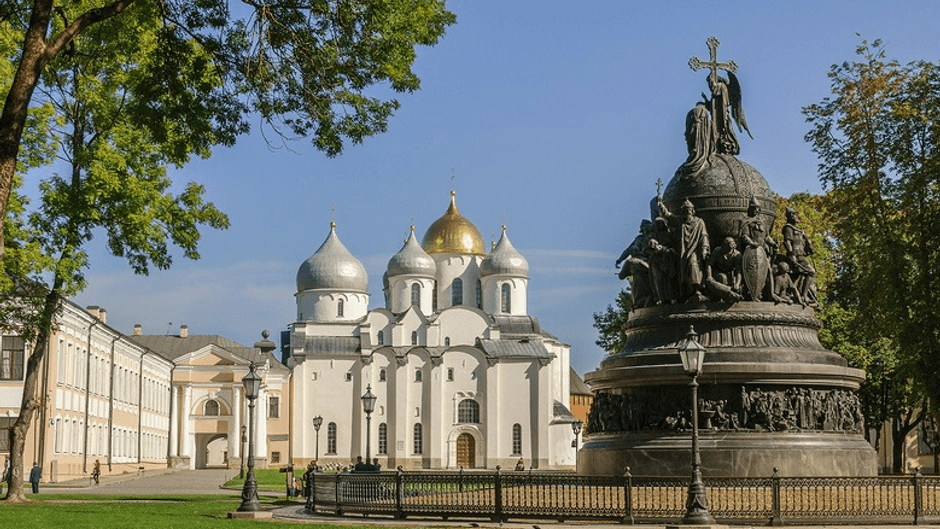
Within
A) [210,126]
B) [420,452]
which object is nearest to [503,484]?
[210,126]

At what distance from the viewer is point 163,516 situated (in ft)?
81.9

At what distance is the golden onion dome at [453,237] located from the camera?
10388 cm

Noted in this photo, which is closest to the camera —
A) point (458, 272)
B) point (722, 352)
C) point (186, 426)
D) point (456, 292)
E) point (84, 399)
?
point (722, 352)

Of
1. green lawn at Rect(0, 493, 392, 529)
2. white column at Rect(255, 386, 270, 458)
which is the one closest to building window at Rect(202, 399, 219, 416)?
white column at Rect(255, 386, 270, 458)

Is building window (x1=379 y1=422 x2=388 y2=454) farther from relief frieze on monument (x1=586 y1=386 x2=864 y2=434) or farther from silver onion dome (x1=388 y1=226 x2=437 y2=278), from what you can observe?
relief frieze on monument (x1=586 y1=386 x2=864 y2=434)

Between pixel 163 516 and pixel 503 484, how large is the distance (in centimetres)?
731

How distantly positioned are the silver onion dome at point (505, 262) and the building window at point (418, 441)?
52.4 ft

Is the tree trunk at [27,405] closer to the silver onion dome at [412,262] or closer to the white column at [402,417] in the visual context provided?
the white column at [402,417]

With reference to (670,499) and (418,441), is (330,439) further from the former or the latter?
(670,499)

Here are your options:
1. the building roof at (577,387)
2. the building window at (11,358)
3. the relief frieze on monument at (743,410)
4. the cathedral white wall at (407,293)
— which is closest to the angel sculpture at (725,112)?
the relief frieze on monument at (743,410)

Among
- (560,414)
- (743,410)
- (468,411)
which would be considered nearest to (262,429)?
(468,411)

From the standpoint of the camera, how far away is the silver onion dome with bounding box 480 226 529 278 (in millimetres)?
100875

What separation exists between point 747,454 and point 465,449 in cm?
7048

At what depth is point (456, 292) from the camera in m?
103
